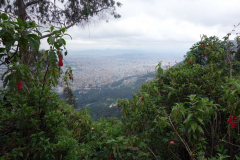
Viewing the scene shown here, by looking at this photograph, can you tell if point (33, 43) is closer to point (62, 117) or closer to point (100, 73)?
point (62, 117)

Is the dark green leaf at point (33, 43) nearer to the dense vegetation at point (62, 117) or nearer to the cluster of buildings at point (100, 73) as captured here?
the dense vegetation at point (62, 117)

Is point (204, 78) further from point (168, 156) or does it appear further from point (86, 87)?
point (86, 87)

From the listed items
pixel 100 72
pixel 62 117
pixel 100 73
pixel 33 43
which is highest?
pixel 33 43

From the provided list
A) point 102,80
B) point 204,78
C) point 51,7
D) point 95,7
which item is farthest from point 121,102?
point 102,80

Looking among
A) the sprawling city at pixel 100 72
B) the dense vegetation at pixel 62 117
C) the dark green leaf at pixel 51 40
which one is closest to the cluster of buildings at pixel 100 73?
the sprawling city at pixel 100 72

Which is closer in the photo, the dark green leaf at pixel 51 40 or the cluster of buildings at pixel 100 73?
the dark green leaf at pixel 51 40

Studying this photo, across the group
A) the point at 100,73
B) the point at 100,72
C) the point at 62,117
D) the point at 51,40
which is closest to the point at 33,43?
the point at 51,40

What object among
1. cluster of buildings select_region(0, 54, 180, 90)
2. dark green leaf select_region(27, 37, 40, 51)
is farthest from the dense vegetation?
cluster of buildings select_region(0, 54, 180, 90)

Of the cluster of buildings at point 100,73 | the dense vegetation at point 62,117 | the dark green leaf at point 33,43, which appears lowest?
the cluster of buildings at point 100,73

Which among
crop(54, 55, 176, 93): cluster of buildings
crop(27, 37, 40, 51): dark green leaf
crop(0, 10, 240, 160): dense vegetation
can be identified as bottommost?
crop(54, 55, 176, 93): cluster of buildings

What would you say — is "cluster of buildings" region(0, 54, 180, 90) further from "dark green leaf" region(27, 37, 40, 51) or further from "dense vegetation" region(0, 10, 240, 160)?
"dark green leaf" region(27, 37, 40, 51)

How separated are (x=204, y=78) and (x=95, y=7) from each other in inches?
172

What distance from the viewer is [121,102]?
1.94 m

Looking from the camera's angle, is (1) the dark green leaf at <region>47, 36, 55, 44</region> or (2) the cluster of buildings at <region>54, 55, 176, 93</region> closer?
(1) the dark green leaf at <region>47, 36, 55, 44</region>
